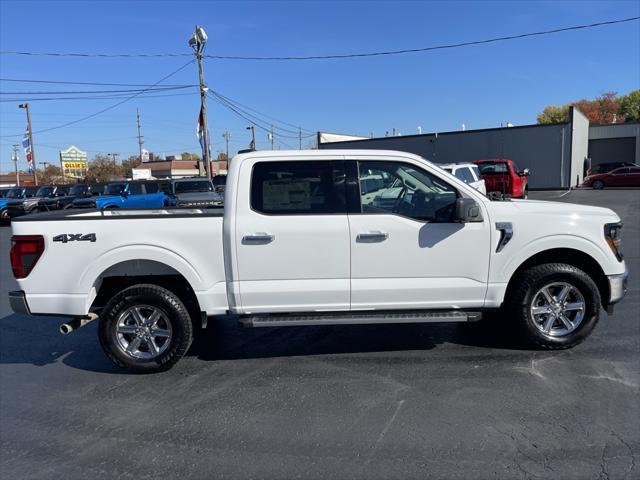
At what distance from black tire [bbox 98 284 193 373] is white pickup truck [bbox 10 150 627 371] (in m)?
0.01

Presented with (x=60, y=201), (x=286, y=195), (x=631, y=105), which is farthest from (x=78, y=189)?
(x=631, y=105)

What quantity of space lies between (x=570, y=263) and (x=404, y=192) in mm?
1804

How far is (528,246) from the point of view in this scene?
4.46 m

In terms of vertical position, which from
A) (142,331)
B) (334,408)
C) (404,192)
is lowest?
(334,408)

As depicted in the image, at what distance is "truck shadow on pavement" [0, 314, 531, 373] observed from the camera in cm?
495

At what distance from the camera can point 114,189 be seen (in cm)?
2088

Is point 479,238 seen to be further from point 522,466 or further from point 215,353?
point 215,353

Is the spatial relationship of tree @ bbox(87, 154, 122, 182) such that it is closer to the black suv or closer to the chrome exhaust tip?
the black suv

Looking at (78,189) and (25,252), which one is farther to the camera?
(78,189)

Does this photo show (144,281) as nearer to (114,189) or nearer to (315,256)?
(315,256)

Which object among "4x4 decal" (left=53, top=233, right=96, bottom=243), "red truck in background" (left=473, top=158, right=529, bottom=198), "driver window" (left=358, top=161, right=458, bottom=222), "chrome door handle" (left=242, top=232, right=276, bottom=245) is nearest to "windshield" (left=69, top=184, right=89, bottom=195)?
"red truck in background" (left=473, top=158, right=529, bottom=198)

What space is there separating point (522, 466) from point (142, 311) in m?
3.36

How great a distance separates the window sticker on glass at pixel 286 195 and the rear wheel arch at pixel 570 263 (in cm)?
210

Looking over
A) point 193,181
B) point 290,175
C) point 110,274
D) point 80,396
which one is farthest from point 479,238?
point 193,181
